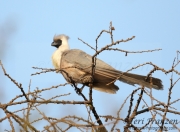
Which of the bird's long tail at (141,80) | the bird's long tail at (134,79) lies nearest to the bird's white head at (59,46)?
the bird's long tail at (134,79)

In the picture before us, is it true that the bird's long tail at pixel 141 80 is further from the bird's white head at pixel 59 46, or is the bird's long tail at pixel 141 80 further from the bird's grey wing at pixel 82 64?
the bird's white head at pixel 59 46

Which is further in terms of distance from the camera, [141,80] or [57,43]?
[57,43]

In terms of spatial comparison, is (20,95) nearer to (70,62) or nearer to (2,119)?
(2,119)

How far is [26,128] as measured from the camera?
8.59 ft

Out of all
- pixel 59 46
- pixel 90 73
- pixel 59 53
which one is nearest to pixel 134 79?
pixel 90 73

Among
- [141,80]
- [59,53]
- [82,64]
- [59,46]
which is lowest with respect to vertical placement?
[141,80]

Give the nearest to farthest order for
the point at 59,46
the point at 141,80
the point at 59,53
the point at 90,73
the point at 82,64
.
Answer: the point at 141,80 < the point at 90,73 < the point at 82,64 < the point at 59,53 < the point at 59,46

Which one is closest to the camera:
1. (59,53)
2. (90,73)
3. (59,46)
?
(90,73)

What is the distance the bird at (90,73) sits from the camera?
3740 millimetres

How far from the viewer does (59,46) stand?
18.6 feet

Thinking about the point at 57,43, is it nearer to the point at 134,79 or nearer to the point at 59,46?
the point at 59,46

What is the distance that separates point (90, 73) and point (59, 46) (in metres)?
1.42

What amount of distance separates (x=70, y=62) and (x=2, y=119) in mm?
1951

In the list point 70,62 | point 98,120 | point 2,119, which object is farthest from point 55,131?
point 70,62
